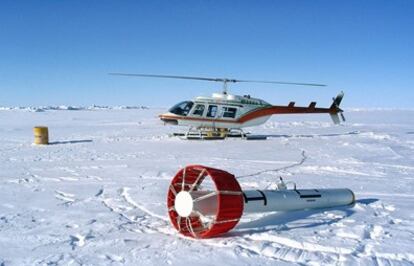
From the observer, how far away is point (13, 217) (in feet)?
16.4

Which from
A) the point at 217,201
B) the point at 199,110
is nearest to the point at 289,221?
the point at 217,201

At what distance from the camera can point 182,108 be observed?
1664 cm

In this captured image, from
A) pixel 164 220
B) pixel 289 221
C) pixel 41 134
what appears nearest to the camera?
pixel 289 221

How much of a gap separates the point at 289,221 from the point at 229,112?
40.1 feet

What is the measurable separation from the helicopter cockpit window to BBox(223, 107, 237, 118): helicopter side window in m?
1.45

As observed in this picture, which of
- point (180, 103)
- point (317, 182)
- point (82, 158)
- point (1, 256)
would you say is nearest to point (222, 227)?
point (1, 256)

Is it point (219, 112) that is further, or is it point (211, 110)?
point (219, 112)

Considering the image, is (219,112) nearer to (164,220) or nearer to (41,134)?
(41,134)

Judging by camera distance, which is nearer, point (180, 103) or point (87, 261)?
point (87, 261)

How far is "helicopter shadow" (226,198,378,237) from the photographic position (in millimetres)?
4484

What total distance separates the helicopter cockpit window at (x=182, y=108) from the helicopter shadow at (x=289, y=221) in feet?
38.1

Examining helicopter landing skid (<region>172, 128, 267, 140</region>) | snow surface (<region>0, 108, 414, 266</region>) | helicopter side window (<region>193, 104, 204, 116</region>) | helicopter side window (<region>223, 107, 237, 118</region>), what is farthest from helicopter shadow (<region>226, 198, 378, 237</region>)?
helicopter side window (<region>223, 107, 237, 118</region>)

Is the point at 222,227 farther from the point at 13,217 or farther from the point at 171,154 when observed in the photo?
the point at 171,154

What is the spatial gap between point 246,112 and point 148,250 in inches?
533
